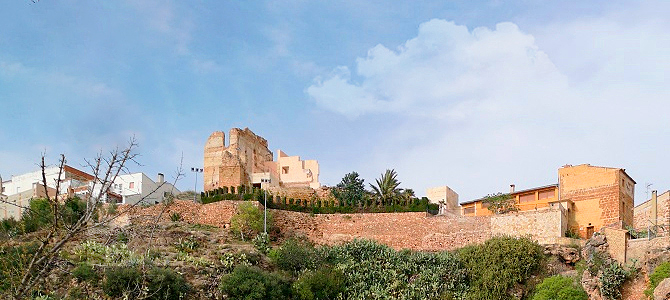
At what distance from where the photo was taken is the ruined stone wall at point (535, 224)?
34312mm

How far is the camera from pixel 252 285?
92.5 feet

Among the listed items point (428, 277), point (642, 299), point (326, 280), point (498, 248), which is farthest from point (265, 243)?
point (642, 299)

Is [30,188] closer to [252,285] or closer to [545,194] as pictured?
[252,285]

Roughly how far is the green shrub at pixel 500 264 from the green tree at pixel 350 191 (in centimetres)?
959

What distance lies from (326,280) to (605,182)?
14565mm

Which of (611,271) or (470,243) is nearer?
(611,271)

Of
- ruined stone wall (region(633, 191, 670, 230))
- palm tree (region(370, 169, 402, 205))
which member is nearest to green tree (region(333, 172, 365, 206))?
palm tree (region(370, 169, 402, 205))

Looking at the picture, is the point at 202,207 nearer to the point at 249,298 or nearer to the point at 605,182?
the point at 249,298

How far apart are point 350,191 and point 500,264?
12.2m

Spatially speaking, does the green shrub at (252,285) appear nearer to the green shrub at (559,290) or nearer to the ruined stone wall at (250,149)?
the green shrub at (559,290)

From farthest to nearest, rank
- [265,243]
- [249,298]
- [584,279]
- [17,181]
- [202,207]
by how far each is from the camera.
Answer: [17,181], [202,207], [265,243], [584,279], [249,298]

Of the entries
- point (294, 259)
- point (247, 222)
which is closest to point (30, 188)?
point (247, 222)

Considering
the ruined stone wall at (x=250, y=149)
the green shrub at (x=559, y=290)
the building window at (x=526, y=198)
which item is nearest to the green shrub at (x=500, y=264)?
the green shrub at (x=559, y=290)

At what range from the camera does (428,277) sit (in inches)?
1224
